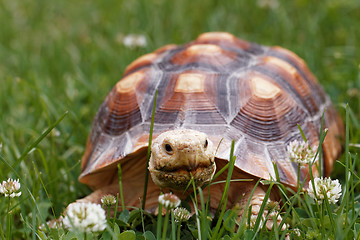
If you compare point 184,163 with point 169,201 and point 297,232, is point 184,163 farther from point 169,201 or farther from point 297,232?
point 297,232

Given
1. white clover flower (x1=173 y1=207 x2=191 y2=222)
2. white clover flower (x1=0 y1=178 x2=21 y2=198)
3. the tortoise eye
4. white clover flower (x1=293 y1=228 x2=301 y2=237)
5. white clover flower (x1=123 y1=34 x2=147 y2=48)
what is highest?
white clover flower (x1=123 y1=34 x2=147 y2=48)

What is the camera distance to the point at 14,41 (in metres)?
4.78

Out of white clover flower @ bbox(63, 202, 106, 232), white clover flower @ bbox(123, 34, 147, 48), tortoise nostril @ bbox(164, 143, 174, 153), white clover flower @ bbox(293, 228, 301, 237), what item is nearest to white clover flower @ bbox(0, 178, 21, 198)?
white clover flower @ bbox(63, 202, 106, 232)

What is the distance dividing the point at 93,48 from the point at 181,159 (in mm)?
2864

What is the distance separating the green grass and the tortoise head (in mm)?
763

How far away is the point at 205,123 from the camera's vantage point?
84.4 inches

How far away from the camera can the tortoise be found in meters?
1.85

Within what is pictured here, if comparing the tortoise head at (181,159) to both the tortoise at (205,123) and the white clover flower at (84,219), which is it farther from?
the white clover flower at (84,219)

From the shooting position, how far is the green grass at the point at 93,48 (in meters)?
2.92

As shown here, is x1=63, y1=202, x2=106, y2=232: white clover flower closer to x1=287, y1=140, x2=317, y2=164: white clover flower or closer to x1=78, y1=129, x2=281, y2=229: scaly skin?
x1=78, y1=129, x2=281, y2=229: scaly skin

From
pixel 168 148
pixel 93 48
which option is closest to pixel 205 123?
pixel 168 148

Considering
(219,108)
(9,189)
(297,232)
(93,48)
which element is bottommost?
(297,232)

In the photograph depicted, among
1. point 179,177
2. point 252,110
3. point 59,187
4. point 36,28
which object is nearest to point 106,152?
point 59,187

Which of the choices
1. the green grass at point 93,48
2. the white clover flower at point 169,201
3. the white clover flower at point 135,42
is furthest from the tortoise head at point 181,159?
the white clover flower at point 135,42
